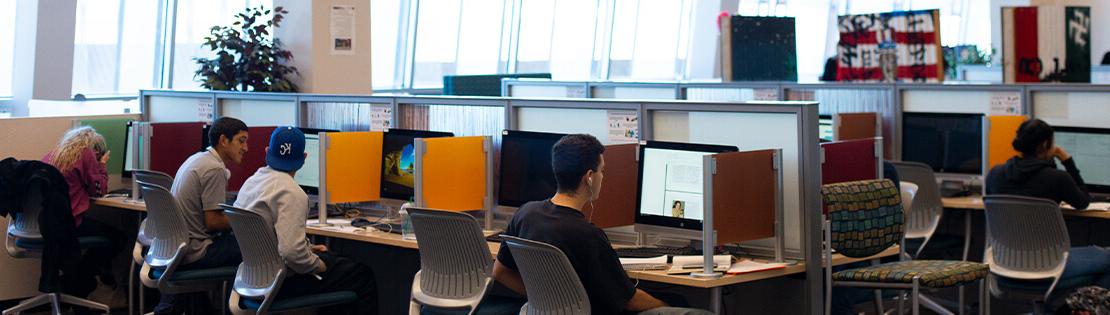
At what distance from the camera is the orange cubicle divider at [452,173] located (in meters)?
4.90

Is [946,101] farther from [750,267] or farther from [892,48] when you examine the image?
[750,267]

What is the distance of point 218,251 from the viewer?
5.26 meters

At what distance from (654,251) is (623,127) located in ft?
1.98

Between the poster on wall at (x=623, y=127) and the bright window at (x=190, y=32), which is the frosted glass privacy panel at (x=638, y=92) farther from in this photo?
the poster on wall at (x=623, y=127)

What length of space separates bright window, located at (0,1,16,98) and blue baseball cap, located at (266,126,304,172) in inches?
184

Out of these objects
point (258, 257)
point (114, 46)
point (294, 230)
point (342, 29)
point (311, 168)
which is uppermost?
point (114, 46)

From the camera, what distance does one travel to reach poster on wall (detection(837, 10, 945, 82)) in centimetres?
686

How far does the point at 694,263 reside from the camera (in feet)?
13.0

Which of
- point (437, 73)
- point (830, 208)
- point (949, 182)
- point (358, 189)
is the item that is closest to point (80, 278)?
point (358, 189)

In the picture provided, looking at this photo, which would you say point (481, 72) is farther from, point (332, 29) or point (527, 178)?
point (527, 178)

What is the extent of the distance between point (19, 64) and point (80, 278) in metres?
3.03

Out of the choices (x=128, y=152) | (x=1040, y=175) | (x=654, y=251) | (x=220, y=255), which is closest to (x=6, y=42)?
(x=128, y=152)

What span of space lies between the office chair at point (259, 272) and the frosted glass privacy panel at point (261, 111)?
175cm

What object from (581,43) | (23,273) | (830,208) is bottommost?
(23,273)
